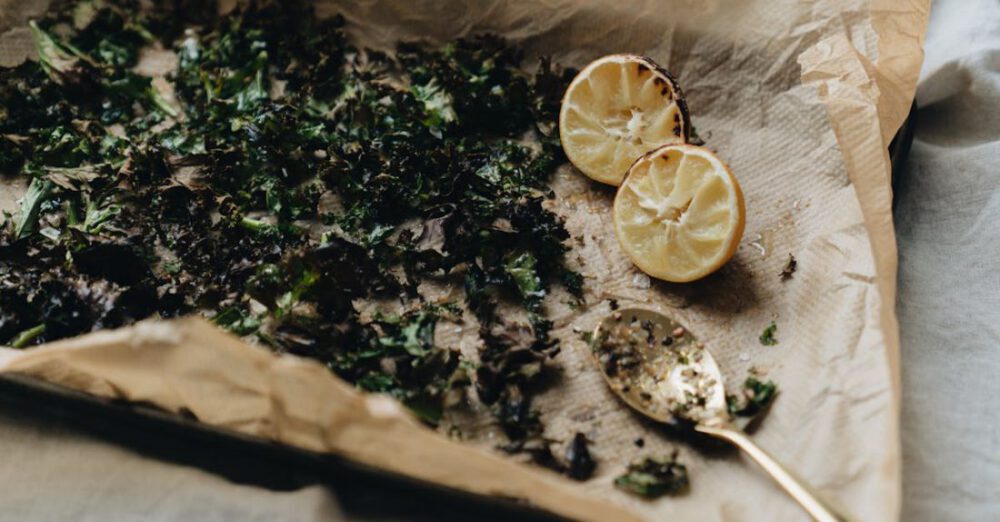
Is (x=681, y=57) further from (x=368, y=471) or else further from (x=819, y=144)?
(x=368, y=471)

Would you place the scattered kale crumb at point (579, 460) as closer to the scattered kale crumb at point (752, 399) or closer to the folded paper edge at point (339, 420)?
the folded paper edge at point (339, 420)

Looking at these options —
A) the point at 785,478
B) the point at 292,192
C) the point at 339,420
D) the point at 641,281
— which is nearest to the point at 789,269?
the point at 641,281

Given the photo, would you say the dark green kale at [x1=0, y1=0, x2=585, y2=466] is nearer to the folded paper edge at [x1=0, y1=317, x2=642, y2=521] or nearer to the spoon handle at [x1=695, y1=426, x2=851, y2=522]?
the folded paper edge at [x1=0, y1=317, x2=642, y2=521]

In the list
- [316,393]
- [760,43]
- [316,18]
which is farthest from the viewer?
[316,18]

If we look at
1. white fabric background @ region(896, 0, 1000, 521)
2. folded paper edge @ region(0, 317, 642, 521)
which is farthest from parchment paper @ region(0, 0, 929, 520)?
white fabric background @ region(896, 0, 1000, 521)

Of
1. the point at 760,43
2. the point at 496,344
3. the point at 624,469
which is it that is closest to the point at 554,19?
the point at 760,43
